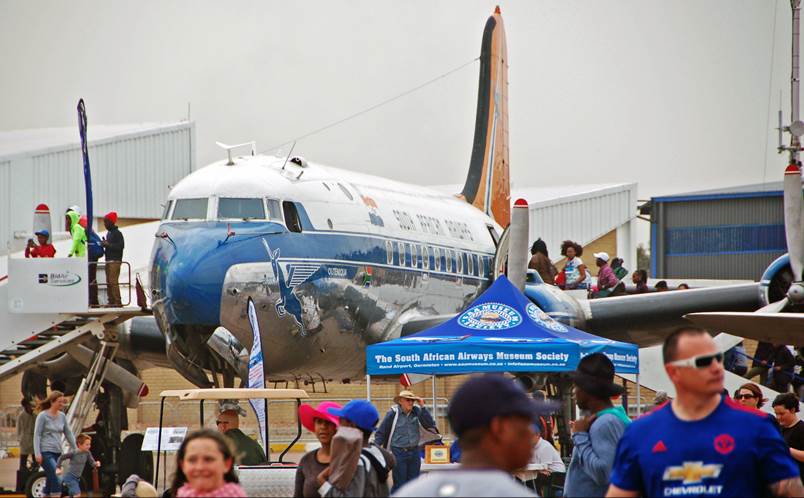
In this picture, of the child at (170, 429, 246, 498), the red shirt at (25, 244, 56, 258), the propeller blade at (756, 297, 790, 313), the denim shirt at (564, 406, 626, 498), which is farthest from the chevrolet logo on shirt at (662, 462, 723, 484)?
the red shirt at (25, 244, 56, 258)

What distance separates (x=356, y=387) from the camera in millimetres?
36969

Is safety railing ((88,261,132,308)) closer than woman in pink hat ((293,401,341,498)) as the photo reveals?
No

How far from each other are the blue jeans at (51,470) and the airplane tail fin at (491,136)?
13764 mm

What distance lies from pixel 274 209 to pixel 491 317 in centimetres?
399

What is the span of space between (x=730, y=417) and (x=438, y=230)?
16.5 m

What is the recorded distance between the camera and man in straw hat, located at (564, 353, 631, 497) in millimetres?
6712

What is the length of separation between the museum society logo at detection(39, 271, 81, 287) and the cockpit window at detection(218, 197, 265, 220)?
2.98 m

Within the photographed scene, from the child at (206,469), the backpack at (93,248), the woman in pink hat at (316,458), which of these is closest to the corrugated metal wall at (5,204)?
the backpack at (93,248)

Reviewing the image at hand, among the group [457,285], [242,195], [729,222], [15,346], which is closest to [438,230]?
[457,285]

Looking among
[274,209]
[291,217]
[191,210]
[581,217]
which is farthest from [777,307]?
[581,217]

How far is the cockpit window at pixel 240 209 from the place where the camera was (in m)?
17.0

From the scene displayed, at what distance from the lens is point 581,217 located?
51.0 m

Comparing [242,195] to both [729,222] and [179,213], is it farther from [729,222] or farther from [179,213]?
[729,222]

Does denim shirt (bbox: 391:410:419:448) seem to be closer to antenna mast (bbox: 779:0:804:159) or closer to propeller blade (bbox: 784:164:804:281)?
propeller blade (bbox: 784:164:804:281)
